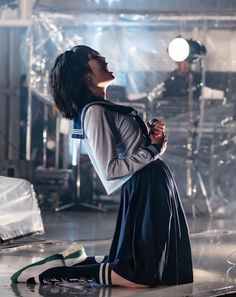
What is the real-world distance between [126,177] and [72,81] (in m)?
0.52

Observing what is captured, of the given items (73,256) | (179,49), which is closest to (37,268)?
(73,256)

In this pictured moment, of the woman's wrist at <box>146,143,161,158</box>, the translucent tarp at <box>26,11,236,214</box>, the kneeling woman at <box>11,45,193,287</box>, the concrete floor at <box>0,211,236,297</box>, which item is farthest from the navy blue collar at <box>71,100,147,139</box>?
the translucent tarp at <box>26,11,236,214</box>

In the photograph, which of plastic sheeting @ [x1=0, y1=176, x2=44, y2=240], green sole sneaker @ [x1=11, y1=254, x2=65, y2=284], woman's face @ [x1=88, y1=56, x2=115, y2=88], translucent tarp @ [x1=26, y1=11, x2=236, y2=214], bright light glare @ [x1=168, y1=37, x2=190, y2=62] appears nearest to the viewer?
woman's face @ [x1=88, y1=56, x2=115, y2=88]

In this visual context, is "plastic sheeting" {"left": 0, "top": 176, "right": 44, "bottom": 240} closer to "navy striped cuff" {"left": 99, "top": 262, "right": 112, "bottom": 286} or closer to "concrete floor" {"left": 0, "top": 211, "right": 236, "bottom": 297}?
"concrete floor" {"left": 0, "top": 211, "right": 236, "bottom": 297}

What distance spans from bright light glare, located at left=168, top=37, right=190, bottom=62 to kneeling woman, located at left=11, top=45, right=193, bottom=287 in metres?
3.79

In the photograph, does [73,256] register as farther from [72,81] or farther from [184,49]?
[184,49]

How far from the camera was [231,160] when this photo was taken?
840 centimetres

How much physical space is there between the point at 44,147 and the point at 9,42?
168 cm

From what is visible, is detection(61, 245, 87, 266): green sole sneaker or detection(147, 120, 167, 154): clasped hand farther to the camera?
detection(61, 245, 87, 266): green sole sneaker

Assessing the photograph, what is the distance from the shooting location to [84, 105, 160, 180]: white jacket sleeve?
3564 mm

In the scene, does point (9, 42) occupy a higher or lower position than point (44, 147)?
higher

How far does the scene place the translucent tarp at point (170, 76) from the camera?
8.38 meters

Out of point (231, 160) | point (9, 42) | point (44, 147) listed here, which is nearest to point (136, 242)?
point (231, 160)

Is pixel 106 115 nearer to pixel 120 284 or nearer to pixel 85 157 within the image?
pixel 120 284
